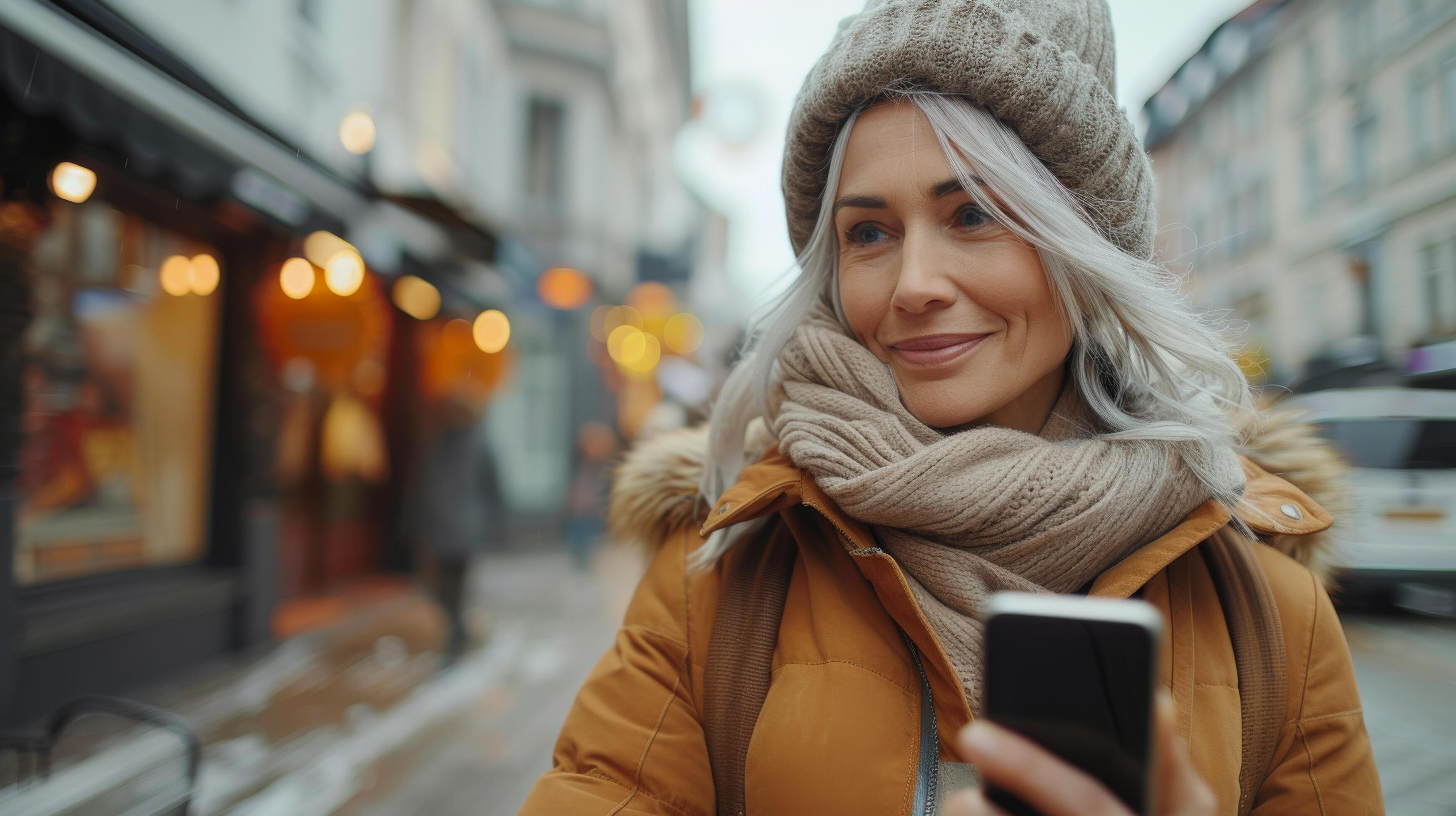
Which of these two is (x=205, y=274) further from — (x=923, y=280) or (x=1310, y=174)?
(x=1310, y=174)

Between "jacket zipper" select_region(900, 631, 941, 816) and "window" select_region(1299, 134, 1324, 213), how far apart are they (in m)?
3.38

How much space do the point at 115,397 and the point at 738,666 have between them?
17.9ft

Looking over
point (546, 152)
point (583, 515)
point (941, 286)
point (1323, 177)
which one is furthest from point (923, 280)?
point (546, 152)

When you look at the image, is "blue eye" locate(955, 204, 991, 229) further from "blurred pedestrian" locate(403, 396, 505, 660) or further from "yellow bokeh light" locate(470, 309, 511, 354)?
"yellow bokeh light" locate(470, 309, 511, 354)

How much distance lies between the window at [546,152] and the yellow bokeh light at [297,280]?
10.4m

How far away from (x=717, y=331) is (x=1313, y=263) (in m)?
30.2

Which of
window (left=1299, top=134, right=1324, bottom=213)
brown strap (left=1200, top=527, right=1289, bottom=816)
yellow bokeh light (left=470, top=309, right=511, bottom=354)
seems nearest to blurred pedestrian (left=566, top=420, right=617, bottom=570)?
yellow bokeh light (left=470, top=309, right=511, bottom=354)

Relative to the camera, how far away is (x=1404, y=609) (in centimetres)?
427

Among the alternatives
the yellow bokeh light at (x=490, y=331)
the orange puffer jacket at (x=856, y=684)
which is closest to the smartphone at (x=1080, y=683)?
the orange puffer jacket at (x=856, y=684)

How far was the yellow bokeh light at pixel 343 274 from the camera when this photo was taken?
6.02 metres

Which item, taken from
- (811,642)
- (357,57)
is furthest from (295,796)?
(357,57)

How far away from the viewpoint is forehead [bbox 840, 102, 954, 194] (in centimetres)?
129

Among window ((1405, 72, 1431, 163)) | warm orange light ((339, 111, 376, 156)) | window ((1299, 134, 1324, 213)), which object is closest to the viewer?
window ((1405, 72, 1431, 163))

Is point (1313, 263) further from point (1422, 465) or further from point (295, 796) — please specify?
point (295, 796)
